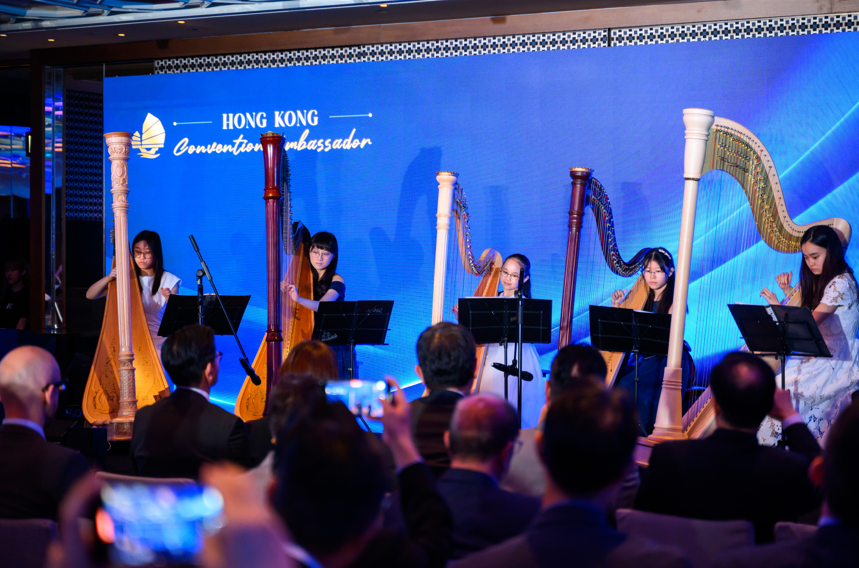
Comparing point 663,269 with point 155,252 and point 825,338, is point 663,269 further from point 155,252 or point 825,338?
point 155,252

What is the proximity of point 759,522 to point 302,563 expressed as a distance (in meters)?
1.54

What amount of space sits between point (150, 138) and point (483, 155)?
293 cm

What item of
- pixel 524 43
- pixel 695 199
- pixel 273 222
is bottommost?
pixel 273 222

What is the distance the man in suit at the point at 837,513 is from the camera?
4.35 feet

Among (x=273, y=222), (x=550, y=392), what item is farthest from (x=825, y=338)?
(x=273, y=222)

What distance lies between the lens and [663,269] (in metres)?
5.44

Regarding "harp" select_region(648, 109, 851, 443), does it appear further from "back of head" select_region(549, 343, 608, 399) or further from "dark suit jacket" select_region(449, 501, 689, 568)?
"dark suit jacket" select_region(449, 501, 689, 568)

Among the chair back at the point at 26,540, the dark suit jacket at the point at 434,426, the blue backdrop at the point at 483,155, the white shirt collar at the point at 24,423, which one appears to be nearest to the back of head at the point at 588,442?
the dark suit jacket at the point at 434,426

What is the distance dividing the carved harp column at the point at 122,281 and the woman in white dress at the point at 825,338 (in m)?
4.22

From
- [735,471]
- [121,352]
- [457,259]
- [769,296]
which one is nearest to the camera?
[735,471]

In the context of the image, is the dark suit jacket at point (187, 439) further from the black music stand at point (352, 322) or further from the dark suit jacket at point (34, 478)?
the black music stand at point (352, 322)

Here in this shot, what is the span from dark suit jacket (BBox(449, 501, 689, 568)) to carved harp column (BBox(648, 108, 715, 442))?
2991mm

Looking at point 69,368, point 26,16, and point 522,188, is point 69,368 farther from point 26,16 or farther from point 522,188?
point 522,188

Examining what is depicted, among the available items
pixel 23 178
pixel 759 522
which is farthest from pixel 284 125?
pixel 759 522
